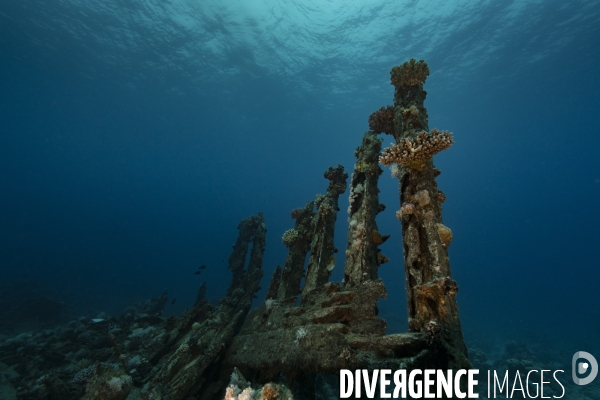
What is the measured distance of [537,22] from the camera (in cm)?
3341

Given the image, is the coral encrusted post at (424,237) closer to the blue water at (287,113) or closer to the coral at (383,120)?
the coral at (383,120)

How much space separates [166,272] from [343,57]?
11061 centimetres

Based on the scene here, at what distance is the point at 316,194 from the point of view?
1939 centimetres

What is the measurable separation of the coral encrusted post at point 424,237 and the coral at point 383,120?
209cm

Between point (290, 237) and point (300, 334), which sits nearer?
point (300, 334)

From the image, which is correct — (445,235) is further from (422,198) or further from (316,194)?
(316,194)

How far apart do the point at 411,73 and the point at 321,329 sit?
376 inches

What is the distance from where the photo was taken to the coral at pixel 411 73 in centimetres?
948

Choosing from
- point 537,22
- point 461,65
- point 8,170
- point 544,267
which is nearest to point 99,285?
point 461,65

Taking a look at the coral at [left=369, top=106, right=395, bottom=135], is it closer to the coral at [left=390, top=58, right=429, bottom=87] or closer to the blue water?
the coral at [left=390, top=58, right=429, bottom=87]

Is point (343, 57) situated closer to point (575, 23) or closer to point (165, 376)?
point (575, 23)

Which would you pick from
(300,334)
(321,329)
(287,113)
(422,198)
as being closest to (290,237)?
(300,334)

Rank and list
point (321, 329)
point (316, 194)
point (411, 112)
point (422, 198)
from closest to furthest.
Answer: point (321, 329) < point (422, 198) < point (411, 112) < point (316, 194)

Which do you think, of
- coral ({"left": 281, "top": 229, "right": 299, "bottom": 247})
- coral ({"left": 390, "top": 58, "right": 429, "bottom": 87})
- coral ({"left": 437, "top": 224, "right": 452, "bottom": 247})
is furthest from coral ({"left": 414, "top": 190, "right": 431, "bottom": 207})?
coral ({"left": 281, "top": 229, "right": 299, "bottom": 247})
